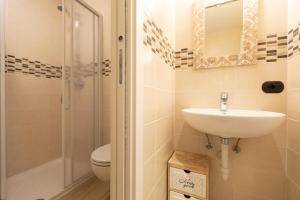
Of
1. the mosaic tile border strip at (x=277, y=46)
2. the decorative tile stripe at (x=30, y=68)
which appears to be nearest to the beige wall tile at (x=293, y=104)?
the mosaic tile border strip at (x=277, y=46)

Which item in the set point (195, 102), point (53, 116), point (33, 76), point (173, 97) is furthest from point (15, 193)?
point (195, 102)

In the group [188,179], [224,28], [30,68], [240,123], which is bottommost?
[188,179]

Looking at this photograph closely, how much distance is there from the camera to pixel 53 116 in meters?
2.08

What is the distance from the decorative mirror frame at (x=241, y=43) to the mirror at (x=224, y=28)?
30 millimetres

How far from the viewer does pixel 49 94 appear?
2023 mm

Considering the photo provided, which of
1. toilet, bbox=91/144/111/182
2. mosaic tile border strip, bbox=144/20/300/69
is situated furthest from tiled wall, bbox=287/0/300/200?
toilet, bbox=91/144/111/182

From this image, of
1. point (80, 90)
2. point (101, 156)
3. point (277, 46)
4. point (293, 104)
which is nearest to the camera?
point (293, 104)

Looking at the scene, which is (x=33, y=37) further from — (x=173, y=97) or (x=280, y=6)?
(x=280, y=6)

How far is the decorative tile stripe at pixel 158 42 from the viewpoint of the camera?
851 mm

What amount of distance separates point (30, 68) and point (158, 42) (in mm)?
1588

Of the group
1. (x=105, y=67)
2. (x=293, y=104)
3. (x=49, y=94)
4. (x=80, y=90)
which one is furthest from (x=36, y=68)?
(x=293, y=104)

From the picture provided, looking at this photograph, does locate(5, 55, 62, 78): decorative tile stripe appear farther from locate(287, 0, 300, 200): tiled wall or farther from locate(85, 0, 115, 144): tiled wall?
locate(287, 0, 300, 200): tiled wall

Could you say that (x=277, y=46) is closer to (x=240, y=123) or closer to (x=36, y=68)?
(x=240, y=123)

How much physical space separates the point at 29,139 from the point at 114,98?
1694 mm
